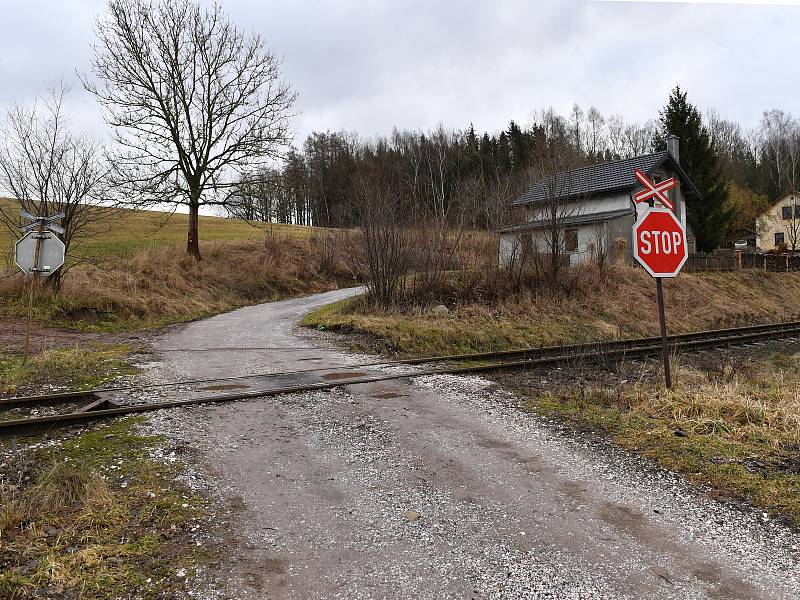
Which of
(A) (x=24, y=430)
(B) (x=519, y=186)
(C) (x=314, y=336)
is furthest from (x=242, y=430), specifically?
(B) (x=519, y=186)

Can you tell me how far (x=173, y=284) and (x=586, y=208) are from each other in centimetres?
2283

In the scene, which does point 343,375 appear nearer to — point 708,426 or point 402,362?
point 402,362

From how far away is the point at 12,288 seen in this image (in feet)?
55.2

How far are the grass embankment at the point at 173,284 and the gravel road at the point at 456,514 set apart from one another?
1244cm

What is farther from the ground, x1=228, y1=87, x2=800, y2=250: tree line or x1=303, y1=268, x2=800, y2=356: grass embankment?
x1=228, y1=87, x2=800, y2=250: tree line

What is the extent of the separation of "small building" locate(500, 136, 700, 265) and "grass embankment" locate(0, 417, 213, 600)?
7.30 meters

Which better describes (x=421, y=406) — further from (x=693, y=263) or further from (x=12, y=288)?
(x=693, y=263)

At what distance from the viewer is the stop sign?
7.62 metres

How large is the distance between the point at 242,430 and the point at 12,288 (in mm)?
15086

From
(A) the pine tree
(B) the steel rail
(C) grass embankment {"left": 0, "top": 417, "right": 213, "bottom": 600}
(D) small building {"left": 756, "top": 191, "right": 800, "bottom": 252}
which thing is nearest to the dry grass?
(B) the steel rail

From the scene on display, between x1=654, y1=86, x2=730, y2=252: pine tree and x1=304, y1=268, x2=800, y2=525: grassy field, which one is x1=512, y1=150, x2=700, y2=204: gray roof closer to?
x1=654, y1=86, x2=730, y2=252: pine tree

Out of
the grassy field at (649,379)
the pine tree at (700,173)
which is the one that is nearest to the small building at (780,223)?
the pine tree at (700,173)

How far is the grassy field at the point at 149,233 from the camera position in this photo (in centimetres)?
2731

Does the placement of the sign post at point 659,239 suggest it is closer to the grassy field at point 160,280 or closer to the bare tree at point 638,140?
the grassy field at point 160,280
